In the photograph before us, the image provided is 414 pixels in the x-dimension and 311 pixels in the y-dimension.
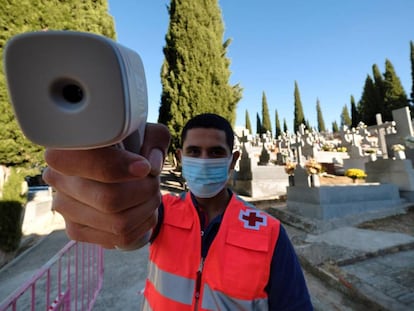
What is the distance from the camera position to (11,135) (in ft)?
18.0

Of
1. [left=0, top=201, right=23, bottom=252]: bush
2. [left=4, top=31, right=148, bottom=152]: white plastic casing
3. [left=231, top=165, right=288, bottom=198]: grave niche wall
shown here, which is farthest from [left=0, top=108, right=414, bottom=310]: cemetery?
[left=4, top=31, right=148, bottom=152]: white plastic casing

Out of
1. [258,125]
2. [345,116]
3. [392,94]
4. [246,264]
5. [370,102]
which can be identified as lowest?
[246,264]

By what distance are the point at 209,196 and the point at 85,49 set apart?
1657 mm

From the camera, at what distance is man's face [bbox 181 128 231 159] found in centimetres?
193

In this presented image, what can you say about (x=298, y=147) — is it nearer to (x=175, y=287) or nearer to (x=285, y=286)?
(x=285, y=286)

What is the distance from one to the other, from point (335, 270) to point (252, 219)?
3.64 m

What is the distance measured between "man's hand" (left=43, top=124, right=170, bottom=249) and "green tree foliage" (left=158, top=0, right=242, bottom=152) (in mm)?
13650

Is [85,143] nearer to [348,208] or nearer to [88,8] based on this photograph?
[348,208]

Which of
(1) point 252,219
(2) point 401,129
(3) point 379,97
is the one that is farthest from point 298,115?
(1) point 252,219

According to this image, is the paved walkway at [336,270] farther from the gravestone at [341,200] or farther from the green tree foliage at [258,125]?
the green tree foliage at [258,125]

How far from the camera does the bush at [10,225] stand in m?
5.50

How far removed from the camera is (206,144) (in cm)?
193

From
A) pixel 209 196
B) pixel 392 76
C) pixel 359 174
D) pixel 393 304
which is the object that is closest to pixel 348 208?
pixel 359 174

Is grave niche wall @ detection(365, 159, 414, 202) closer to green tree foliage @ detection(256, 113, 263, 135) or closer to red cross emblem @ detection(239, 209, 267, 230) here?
red cross emblem @ detection(239, 209, 267, 230)
